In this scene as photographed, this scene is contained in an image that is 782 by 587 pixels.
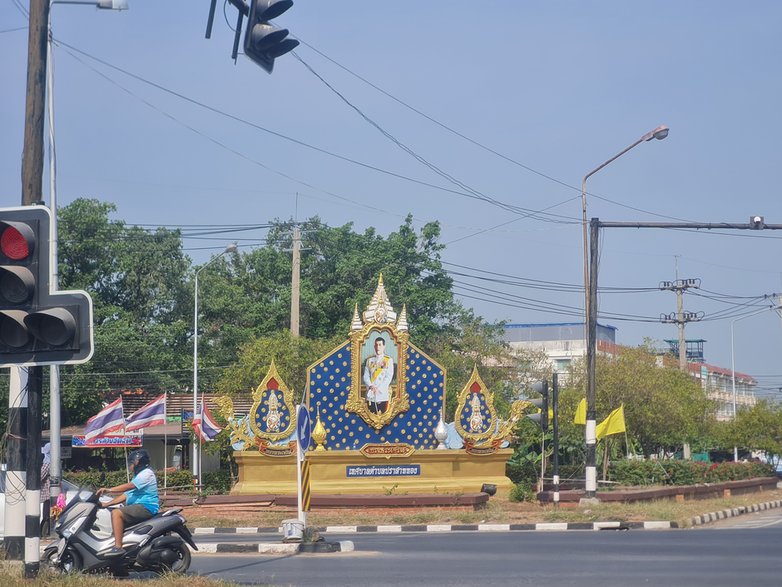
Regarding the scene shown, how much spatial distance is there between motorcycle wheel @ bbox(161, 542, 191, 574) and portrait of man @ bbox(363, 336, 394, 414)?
15.4 meters

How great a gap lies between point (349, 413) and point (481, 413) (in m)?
3.85

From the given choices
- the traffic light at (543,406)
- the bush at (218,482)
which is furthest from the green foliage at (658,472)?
the bush at (218,482)

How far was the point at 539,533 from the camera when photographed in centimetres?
2088

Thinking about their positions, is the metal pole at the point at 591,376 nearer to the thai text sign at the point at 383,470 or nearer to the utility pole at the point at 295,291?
the thai text sign at the point at 383,470

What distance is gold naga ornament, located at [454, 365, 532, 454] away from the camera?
28844 millimetres

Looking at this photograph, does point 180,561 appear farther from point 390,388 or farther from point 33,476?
point 390,388

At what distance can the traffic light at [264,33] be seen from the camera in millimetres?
7938

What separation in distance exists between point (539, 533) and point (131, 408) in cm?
2934

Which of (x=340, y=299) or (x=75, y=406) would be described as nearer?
(x=75, y=406)

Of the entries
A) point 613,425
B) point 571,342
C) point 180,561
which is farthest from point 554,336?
point 180,561

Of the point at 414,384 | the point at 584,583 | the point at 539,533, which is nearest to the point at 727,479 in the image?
the point at 414,384

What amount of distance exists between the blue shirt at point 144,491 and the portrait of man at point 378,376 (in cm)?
1555

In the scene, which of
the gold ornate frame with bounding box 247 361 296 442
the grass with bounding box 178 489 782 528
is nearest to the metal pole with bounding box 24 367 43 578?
the grass with bounding box 178 489 782 528

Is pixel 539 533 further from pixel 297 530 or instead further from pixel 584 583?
pixel 584 583
